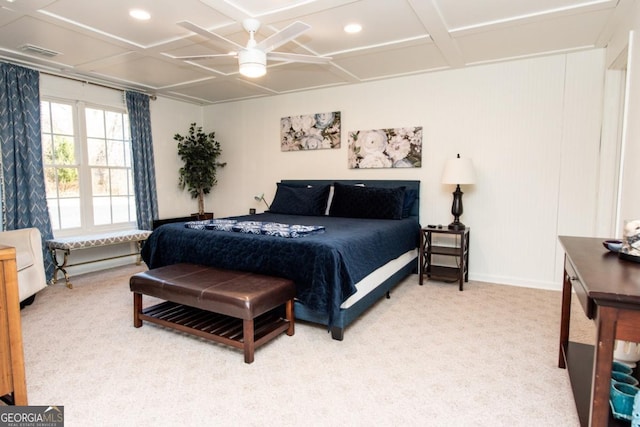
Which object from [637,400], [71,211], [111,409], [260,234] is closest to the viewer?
[637,400]

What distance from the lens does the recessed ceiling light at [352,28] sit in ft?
9.86

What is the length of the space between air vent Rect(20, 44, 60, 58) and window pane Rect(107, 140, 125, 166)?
1.41 meters

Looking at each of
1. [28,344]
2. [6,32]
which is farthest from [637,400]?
[6,32]

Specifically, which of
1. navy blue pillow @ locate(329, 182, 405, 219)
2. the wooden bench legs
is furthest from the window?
navy blue pillow @ locate(329, 182, 405, 219)

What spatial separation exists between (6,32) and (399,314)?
415cm

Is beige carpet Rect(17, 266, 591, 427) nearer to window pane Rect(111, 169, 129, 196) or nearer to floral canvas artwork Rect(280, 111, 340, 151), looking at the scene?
window pane Rect(111, 169, 129, 196)

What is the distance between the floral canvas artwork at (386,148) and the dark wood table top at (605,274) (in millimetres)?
2657

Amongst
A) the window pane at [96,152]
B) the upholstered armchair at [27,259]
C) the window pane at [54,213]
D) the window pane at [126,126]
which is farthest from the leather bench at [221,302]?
the window pane at [126,126]

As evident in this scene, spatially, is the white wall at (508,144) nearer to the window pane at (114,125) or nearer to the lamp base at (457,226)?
the lamp base at (457,226)

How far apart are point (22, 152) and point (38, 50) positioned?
1102 mm

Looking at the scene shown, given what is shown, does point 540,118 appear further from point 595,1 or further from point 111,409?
point 111,409

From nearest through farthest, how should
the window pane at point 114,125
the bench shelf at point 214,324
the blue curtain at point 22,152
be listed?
the bench shelf at point 214,324
the blue curtain at point 22,152
the window pane at point 114,125

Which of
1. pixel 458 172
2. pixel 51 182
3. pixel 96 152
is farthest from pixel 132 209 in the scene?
pixel 458 172

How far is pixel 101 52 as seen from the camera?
144 inches
